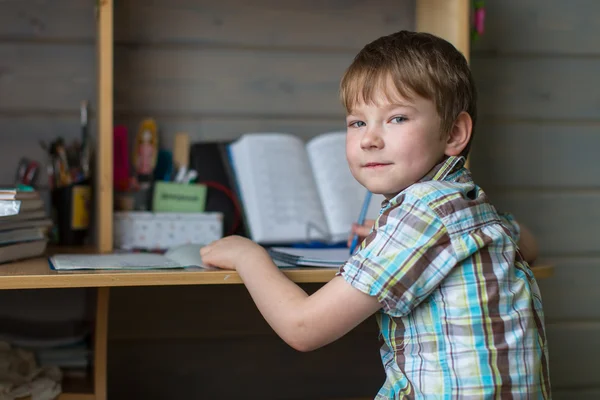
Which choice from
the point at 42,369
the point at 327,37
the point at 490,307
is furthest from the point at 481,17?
A: the point at 42,369

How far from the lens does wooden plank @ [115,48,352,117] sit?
5.51 feet

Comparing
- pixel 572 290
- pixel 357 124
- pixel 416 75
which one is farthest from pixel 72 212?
pixel 572 290

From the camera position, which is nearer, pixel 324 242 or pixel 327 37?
pixel 324 242

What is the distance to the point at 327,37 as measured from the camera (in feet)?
5.82

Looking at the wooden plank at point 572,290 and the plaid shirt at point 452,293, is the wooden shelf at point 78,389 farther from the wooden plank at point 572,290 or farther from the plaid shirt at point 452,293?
the wooden plank at point 572,290

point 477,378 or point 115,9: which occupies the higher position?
point 115,9

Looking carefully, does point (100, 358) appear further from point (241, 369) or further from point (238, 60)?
point (238, 60)

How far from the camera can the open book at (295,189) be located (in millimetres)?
1558

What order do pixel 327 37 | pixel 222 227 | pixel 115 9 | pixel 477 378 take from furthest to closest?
pixel 327 37, pixel 115 9, pixel 222 227, pixel 477 378

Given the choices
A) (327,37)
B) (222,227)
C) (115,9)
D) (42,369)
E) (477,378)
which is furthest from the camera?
(327,37)

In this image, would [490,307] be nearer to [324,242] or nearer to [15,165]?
[324,242]

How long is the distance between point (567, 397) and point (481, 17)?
105 cm

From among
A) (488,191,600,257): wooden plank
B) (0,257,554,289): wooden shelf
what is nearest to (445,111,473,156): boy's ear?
(0,257,554,289): wooden shelf

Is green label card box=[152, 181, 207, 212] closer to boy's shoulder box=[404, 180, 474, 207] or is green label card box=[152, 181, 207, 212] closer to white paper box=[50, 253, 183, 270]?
white paper box=[50, 253, 183, 270]
